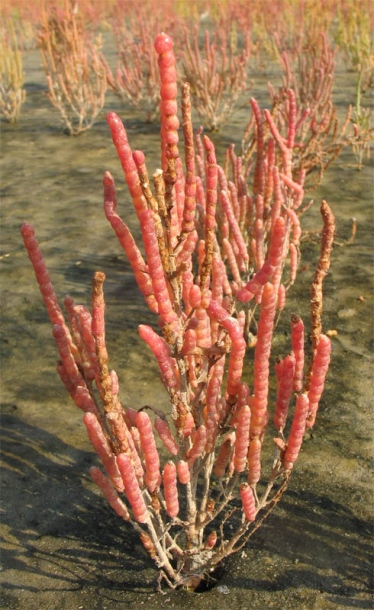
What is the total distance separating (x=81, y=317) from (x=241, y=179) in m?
1.94

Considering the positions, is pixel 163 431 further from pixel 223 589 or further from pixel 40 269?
pixel 223 589

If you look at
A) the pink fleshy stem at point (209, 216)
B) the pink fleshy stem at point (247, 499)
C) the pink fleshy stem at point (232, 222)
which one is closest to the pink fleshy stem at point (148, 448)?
the pink fleshy stem at point (247, 499)

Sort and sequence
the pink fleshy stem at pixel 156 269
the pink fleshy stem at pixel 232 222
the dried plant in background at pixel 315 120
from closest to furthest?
the pink fleshy stem at pixel 156 269 → the pink fleshy stem at pixel 232 222 → the dried plant in background at pixel 315 120

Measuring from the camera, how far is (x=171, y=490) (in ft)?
4.90

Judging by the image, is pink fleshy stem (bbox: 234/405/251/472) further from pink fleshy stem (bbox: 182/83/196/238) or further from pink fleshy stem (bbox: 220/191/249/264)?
pink fleshy stem (bbox: 220/191/249/264)

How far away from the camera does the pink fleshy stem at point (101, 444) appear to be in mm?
1374

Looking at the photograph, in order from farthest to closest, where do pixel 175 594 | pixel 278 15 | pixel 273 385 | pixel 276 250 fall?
pixel 278 15 < pixel 273 385 < pixel 175 594 < pixel 276 250

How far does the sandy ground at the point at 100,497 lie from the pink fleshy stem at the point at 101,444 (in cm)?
51

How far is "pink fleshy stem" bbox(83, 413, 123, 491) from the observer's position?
1.37 metres

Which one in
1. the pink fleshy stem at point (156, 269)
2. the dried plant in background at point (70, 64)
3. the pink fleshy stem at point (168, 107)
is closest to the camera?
the pink fleshy stem at point (168, 107)

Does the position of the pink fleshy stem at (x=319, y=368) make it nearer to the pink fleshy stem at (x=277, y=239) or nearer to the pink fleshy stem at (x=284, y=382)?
the pink fleshy stem at (x=284, y=382)

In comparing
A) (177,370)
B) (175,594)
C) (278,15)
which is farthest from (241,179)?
(278,15)

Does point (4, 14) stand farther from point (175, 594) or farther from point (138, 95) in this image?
point (175, 594)

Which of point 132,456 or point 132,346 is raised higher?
point 132,456
